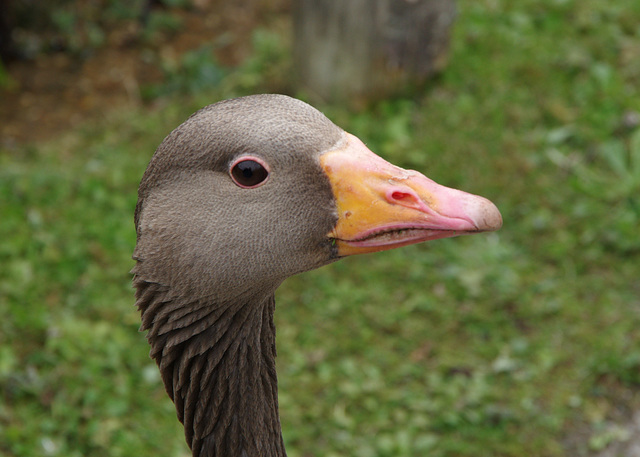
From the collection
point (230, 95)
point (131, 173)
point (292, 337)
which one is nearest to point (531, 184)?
point (292, 337)

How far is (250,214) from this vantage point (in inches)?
88.9

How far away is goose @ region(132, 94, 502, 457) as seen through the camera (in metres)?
2.15

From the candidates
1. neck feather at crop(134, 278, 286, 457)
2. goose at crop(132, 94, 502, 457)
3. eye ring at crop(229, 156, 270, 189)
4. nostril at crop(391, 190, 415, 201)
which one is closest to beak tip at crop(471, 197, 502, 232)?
goose at crop(132, 94, 502, 457)

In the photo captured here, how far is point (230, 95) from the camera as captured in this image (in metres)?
6.31

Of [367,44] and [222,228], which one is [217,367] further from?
[367,44]

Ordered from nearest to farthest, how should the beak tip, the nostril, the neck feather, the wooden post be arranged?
1. the beak tip
2. the nostril
3. the neck feather
4. the wooden post

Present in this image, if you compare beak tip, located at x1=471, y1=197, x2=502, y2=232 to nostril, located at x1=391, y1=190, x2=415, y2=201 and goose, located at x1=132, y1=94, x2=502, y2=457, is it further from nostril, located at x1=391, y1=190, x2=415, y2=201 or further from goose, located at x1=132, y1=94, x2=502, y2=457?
nostril, located at x1=391, y1=190, x2=415, y2=201

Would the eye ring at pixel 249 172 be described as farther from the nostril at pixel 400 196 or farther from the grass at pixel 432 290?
the grass at pixel 432 290

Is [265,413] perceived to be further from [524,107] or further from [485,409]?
[524,107]

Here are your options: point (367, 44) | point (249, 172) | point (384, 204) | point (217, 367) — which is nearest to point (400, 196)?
point (384, 204)

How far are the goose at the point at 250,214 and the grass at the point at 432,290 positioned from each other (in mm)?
1998

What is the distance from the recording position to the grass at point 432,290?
13.7 feet

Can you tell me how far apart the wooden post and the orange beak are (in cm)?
372

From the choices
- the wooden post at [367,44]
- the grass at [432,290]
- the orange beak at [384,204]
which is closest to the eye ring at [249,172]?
the orange beak at [384,204]
